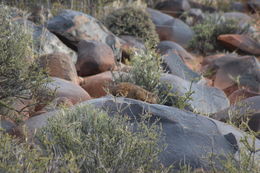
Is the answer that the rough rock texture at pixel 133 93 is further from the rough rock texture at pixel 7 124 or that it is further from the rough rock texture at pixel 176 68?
the rough rock texture at pixel 176 68

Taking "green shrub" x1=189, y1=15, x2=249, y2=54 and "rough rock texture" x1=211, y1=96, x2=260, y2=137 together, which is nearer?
"rough rock texture" x1=211, y1=96, x2=260, y2=137

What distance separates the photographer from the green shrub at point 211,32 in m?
11.2

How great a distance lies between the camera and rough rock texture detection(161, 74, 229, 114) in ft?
19.2

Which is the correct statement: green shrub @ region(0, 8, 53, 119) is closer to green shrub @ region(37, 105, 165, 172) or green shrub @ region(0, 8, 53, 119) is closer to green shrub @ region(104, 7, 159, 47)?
green shrub @ region(37, 105, 165, 172)

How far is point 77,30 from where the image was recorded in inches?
357

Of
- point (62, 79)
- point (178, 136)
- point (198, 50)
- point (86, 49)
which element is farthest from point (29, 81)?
point (198, 50)

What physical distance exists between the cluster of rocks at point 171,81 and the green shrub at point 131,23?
291 millimetres

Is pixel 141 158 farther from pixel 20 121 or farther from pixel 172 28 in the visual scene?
pixel 172 28

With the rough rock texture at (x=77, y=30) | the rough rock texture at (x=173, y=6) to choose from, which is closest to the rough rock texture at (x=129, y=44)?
the rough rock texture at (x=77, y=30)

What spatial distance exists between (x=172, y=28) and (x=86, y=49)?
176 inches

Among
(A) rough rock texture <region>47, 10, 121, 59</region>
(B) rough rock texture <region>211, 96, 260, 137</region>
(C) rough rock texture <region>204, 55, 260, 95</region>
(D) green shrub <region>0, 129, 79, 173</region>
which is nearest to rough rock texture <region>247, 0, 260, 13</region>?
(C) rough rock texture <region>204, 55, 260, 95</region>

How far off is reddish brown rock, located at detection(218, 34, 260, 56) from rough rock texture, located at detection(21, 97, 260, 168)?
262 inches

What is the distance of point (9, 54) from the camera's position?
5113 mm

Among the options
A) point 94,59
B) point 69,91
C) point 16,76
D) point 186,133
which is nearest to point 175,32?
point 94,59
